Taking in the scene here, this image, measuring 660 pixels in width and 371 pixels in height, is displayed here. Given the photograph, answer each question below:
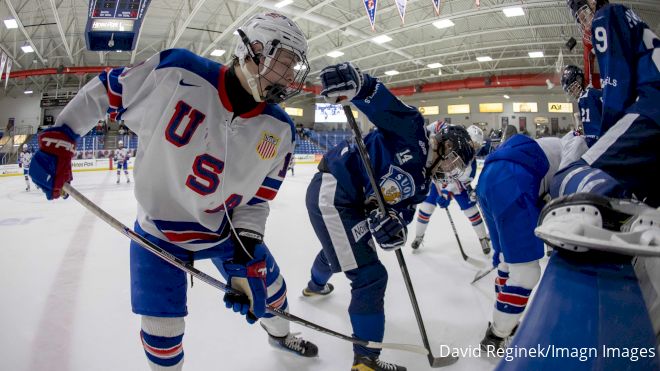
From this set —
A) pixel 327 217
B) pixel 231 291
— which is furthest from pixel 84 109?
pixel 327 217

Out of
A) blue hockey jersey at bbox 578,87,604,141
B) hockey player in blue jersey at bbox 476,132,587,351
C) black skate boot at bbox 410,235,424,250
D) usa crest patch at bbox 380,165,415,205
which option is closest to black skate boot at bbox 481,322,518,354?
hockey player in blue jersey at bbox 476,132,587,351

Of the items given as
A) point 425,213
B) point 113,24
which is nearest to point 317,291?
point 425,213

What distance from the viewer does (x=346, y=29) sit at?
1197 cm

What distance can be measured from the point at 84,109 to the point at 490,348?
2.10 metres

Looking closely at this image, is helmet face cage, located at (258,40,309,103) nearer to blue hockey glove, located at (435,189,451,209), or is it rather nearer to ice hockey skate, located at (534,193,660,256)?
ice hockey skate, located at (534,193,660,256)

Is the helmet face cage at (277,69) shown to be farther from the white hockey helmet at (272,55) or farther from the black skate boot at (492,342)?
the black skate boot at (492,342)

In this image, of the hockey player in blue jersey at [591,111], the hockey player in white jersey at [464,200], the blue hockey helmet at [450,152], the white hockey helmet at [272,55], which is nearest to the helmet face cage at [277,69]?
the white hockey helmet at [272,55]

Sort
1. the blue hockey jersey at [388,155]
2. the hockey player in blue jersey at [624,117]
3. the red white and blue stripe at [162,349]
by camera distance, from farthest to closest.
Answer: the blue hockey jersey at [388,155] < the red white and blue stripe at [162,349] < the hockey player in blue jersey at [624,117]

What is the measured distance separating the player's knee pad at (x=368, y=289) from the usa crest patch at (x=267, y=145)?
26.5 inches

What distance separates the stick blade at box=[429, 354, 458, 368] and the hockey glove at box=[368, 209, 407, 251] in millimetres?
555

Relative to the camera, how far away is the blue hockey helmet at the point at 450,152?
1.76 m

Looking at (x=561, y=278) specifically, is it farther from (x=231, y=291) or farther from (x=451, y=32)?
(x=451, y=32)

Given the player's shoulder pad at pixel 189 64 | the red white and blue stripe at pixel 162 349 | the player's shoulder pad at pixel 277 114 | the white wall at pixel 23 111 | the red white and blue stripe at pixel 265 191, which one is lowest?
the red white and blue stripe at pixel 162 349

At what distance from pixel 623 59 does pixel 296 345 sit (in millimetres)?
1721
